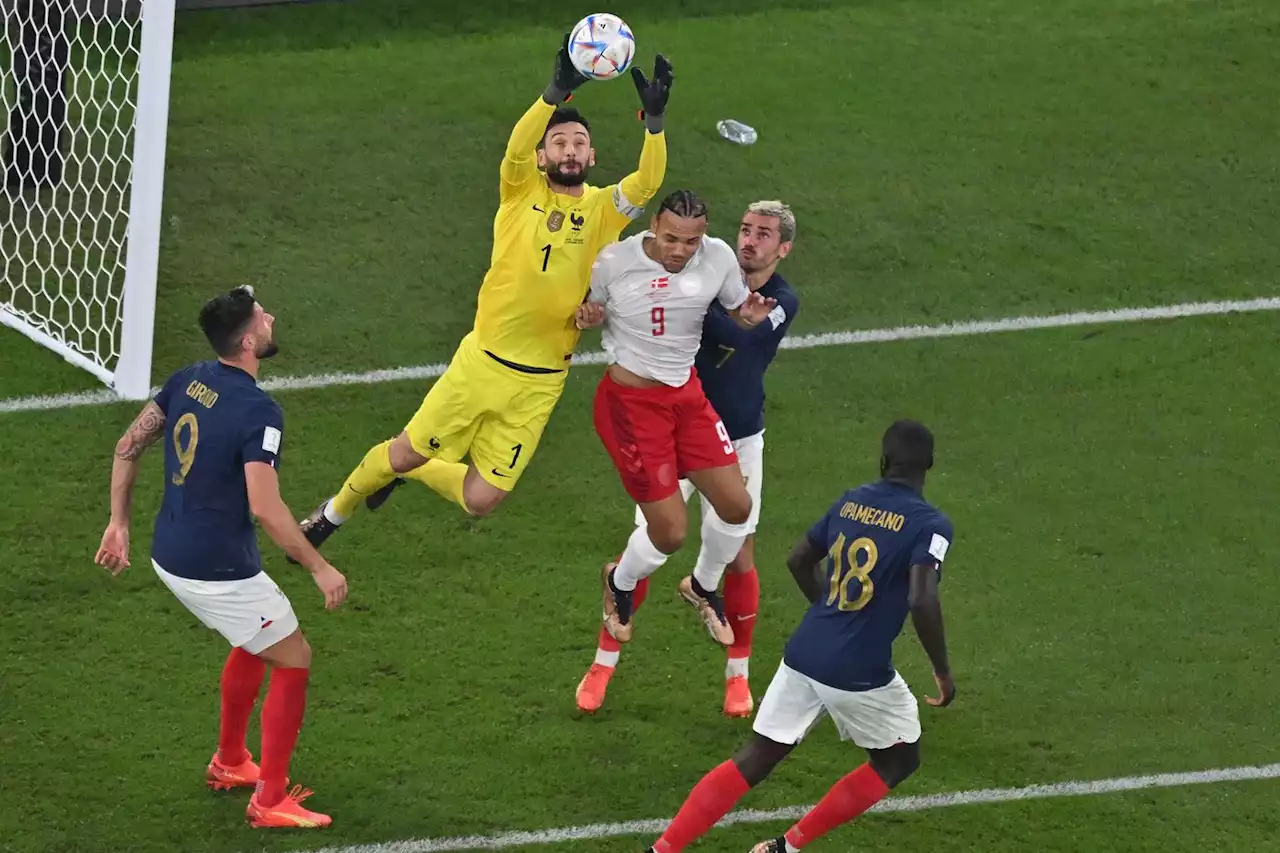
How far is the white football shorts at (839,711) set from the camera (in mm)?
6910

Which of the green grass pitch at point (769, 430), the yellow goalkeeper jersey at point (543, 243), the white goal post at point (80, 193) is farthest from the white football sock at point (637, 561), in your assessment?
the white goal post at point (80, 193)

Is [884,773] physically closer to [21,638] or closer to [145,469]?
[21,638]

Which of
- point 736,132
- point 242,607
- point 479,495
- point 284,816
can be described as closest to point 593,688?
point 479,495

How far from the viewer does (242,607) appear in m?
7.03

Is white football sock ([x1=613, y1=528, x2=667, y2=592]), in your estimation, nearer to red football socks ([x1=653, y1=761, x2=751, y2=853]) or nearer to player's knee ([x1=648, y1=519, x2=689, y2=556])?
player's knee ([x1=648, y1=519, x2=689, y2=556])

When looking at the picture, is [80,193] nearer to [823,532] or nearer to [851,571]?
[823,532]

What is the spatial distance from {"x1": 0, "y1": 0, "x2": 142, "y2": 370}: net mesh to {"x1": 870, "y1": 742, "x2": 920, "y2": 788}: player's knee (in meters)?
5.45

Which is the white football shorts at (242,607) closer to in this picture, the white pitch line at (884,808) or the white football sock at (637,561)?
the white pitch line at (884,808)

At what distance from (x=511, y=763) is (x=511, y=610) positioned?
111cm

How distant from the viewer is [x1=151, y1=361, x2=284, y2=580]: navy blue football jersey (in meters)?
6.79

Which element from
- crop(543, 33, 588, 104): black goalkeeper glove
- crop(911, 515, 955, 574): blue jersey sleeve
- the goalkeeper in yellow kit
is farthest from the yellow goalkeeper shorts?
crop(911, 515, 955, 574): blue jersey sleeve

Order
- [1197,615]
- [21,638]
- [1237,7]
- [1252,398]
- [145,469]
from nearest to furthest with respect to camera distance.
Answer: [21,638]
[1197,615]
[145,469]
[1252,398]
[1237,7]

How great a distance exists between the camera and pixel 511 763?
26.2 feet

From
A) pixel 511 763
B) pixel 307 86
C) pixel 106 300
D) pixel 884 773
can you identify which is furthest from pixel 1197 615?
pixel 307 86
